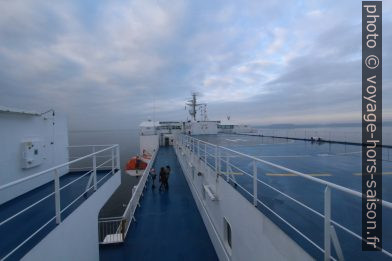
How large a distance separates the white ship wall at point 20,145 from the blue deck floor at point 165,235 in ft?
8.95

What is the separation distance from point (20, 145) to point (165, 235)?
4.45 metres

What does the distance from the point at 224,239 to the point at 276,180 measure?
189 cm

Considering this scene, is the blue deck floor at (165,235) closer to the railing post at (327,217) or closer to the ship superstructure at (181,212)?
the ship superstructure at (181,212)

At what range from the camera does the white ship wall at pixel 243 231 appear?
260cm

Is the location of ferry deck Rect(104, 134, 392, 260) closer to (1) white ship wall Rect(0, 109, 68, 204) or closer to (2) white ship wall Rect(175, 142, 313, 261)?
(2) white ship wall Rect(175, 142, 313, 261)

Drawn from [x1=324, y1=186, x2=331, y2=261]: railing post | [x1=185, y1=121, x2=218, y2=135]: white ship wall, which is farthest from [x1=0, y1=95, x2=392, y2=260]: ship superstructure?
[x1=185, y1=121, x2=218, y2=135]: white ship wall

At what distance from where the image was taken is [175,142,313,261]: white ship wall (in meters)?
2.60

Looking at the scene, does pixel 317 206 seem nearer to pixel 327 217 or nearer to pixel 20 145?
pixel 327 217

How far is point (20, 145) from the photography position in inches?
201

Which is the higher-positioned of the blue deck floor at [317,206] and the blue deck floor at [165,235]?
the blue deck floor at [317,206]

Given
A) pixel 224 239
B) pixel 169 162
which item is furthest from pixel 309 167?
pixel 169 162

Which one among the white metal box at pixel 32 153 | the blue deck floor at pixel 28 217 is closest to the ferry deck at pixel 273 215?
the blue deck floor at pixel 28 217

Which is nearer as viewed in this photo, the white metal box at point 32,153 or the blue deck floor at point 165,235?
the white metal box at point 32,153

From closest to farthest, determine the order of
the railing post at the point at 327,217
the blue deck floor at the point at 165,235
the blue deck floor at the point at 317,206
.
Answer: the railing post at the point at 327,217 < the blue deck floor at the point at 317,206 < the blue deck floor at the point at 165,235
